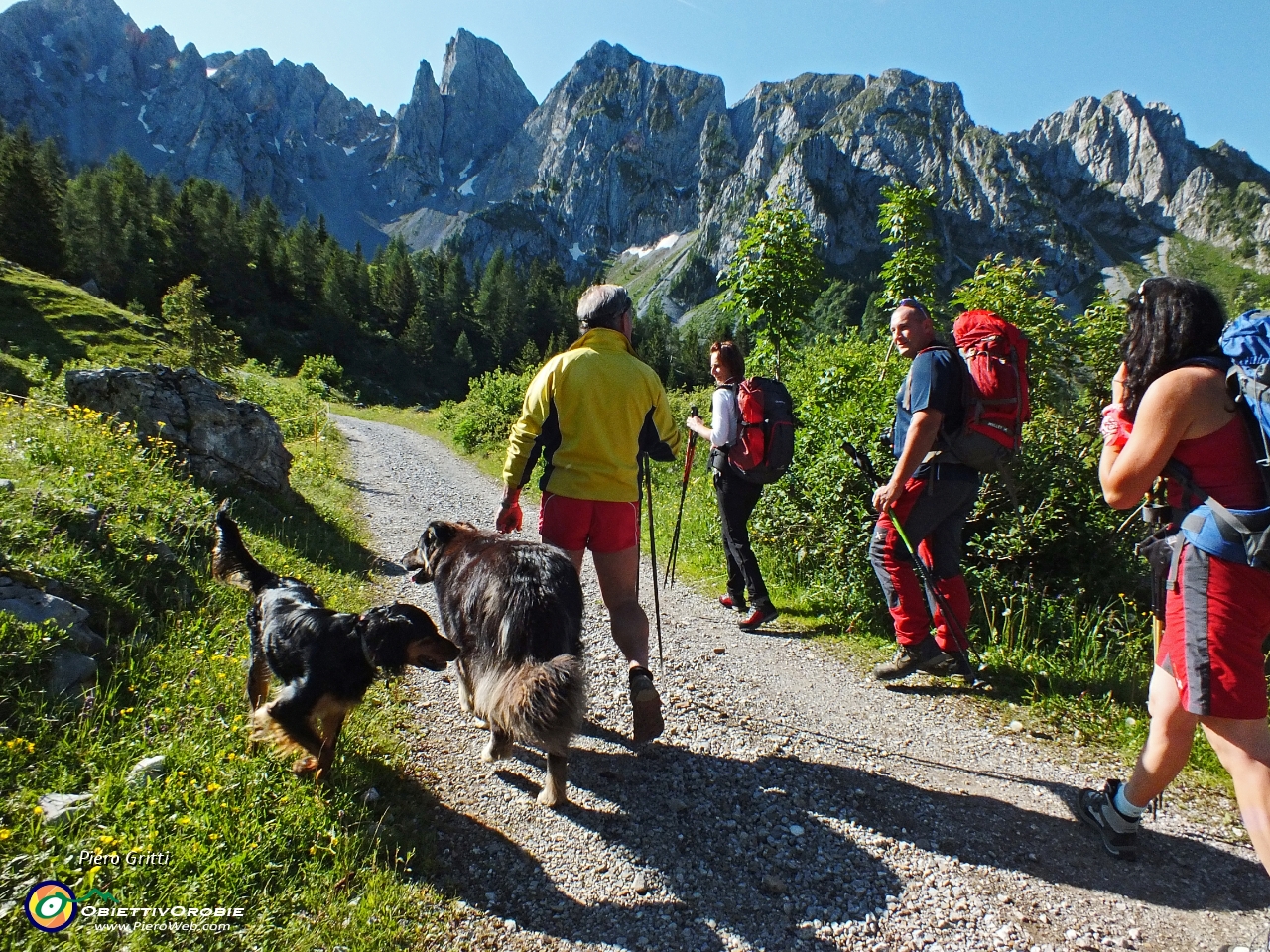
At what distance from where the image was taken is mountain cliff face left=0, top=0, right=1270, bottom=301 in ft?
449

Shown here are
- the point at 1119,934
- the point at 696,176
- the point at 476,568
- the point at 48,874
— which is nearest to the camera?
the point at 48,874

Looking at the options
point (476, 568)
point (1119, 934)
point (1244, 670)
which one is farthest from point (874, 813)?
point (476, 568)

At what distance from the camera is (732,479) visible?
18.0 ft

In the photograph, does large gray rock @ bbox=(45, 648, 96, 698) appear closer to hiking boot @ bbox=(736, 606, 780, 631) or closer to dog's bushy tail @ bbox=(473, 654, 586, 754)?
dog's bushy tail @ bbox=(473, 654, 586, 754)

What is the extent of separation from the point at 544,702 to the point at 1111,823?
2.54m

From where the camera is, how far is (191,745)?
286 cm

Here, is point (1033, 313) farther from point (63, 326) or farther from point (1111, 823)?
point (63, 326)

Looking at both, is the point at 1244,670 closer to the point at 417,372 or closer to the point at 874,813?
the point at 874,813

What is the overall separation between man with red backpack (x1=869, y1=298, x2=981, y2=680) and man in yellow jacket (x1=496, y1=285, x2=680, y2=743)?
159cm

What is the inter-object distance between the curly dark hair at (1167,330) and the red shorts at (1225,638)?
659 millimetres

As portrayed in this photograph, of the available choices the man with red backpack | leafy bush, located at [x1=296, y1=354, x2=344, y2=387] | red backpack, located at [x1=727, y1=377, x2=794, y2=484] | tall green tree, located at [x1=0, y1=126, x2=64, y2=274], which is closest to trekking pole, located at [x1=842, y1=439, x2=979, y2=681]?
the man with red backpack

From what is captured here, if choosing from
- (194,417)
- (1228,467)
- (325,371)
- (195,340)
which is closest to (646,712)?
(1228,467)

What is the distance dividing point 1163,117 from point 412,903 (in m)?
223

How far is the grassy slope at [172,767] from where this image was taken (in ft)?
7.12
